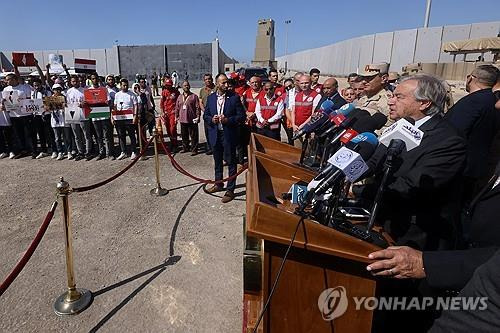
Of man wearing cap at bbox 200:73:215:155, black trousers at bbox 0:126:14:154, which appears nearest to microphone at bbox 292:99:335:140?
man wearing cap at bbox 200:73:215:155

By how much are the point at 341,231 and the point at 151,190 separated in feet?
16.0

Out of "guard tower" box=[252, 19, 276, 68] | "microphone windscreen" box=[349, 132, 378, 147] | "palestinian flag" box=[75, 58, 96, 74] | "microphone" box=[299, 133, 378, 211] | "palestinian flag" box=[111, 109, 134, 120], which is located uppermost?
"guard tower" box=[252, 19, 276, 68]

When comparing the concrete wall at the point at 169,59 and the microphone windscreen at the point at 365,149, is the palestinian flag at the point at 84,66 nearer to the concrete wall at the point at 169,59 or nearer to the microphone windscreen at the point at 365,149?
the microphone windscreen at the point at 365,149

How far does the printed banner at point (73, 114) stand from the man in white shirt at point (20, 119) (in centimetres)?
106

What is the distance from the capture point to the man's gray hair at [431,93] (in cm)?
206

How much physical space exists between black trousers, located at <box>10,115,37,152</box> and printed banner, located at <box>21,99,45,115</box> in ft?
0.90

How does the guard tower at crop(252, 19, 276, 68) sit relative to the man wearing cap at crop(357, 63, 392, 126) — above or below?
above

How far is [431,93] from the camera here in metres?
2.06

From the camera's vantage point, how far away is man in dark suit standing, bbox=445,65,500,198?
138 inches

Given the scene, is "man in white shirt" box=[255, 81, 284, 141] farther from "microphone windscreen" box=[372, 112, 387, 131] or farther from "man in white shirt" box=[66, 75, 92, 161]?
"man in white shirt" box=[66, 75, 92, 161]

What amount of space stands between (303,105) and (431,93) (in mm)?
4216

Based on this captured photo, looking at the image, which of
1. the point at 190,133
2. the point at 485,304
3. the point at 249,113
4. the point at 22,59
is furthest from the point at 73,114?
the point at 485,304

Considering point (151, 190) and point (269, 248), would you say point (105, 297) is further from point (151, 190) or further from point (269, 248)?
point (151, 190)

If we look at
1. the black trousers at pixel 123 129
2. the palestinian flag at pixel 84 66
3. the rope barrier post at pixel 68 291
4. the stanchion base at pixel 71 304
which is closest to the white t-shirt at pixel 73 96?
the black trousers at pixel 123 129
